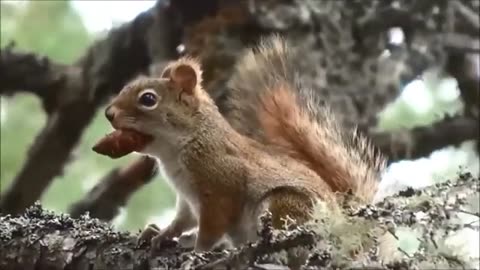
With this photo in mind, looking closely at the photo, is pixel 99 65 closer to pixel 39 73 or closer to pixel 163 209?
pixel 39 73

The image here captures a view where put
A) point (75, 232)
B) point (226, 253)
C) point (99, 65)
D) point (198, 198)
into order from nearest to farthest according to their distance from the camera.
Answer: point (226, 253), point (75, 232), point (198, 198), point (99, 65)

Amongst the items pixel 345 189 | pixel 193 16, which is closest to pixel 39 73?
pixel 193 16

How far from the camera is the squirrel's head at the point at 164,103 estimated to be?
0.99 meters

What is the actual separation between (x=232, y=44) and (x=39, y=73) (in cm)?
34

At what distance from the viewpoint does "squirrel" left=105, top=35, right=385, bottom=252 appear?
96cm

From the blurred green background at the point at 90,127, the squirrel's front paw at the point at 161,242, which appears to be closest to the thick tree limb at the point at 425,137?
the blurred green background at the point at 90,127

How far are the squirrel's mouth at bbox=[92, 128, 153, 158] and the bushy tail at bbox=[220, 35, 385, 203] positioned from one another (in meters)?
0.18

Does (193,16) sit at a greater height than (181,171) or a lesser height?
greater

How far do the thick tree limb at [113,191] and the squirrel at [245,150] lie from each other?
0.33 m

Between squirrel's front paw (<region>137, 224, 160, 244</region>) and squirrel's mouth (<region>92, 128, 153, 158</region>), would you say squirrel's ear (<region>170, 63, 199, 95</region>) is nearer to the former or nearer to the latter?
squirrel's mouth (<region>92, 128, 153, 158</region>)

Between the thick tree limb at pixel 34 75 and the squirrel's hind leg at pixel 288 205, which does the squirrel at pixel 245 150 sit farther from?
the thick tree limb at pixel 34 75

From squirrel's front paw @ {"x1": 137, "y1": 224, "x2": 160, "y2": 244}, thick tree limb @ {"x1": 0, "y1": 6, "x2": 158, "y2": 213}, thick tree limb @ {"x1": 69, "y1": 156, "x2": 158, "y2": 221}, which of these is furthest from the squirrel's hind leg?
thick tree limb @ {"x1": 0, "y1": 6, "x2": 158, "y2": 213}

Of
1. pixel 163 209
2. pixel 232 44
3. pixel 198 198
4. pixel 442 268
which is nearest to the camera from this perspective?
pixel 442 268

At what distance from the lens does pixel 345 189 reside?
1003 mm
